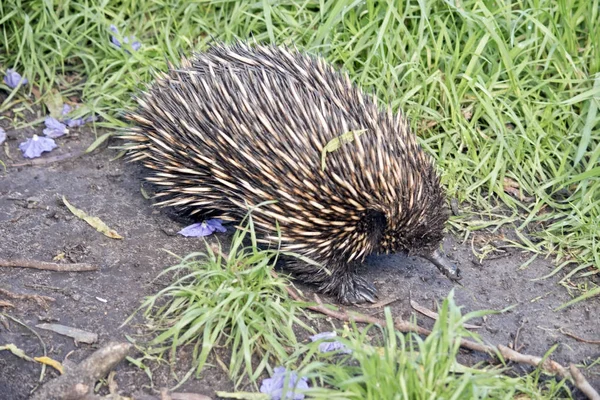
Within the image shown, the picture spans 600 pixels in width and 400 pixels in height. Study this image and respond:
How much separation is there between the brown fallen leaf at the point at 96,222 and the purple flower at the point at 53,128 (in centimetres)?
73

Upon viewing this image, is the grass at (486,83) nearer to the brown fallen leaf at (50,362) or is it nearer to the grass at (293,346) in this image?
the grass at (293,346)

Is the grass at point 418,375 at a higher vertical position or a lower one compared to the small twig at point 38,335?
higher

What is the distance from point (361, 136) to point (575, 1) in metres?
1.77

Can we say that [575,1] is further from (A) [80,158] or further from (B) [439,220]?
(A) [80,158]

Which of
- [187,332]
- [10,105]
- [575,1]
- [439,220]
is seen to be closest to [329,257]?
[439,220]

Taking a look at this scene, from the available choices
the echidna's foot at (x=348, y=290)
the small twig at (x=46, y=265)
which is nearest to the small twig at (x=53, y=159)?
the small twig at (x=46, y=265)

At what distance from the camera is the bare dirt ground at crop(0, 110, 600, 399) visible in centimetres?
336

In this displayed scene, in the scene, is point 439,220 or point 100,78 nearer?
point 439,220

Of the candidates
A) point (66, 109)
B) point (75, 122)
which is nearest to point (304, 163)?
point (75, 122)

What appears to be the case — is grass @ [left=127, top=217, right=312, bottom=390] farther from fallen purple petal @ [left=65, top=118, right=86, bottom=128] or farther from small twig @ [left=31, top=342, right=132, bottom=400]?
fallen purple petal @ [left=65, top=118, right=86, bottom=128]

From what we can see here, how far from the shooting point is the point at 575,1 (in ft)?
15.1

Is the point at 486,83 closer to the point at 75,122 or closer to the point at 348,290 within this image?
the point at 348,290

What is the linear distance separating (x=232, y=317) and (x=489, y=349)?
0.97 meters

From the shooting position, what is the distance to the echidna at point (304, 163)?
3521 millimetres
